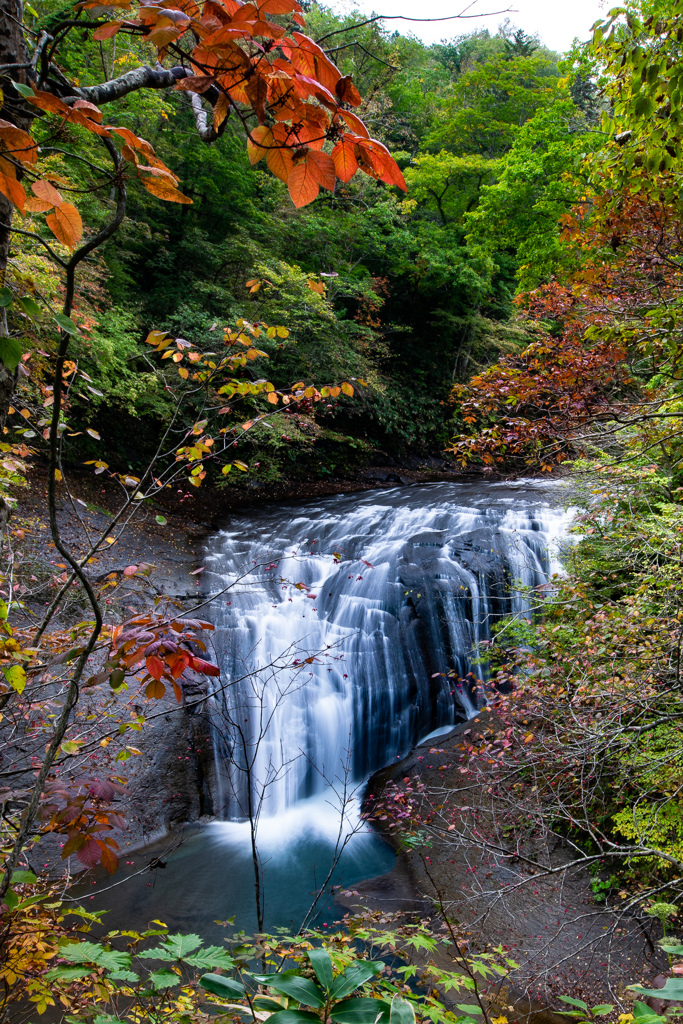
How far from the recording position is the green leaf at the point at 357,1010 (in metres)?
0.92

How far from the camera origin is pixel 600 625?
5.46 m

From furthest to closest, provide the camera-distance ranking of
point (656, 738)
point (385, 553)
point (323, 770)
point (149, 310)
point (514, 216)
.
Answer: point (514, 216) → point (149, 310) → point (385, 553) → point (323, 770) → point (656, 738)

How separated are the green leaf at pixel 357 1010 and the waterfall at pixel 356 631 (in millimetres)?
5724

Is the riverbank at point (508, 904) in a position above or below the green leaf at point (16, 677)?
below

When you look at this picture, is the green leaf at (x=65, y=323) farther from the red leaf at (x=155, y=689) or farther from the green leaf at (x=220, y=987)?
the green leaf at (x=220, y=987)

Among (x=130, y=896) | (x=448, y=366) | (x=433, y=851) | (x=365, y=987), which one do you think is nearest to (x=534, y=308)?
(x=433, y=851)

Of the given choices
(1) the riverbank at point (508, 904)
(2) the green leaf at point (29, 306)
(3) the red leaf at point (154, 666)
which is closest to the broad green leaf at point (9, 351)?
(2) the green leaf at point (29, 306)

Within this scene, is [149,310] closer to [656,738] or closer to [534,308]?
[534,308]

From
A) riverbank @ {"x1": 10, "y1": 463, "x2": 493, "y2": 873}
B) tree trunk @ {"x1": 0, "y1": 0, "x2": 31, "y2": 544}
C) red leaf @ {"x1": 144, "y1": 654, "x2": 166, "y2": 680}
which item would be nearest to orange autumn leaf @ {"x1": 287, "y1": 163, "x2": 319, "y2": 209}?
tree trunk @ {"x1": 0, "y1": 0, "x2": 31, "y2": 544}

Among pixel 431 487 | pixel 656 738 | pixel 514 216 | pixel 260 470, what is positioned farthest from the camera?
pixel 514 216

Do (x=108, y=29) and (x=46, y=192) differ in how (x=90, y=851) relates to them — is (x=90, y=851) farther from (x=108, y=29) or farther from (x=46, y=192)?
(x=108, y=29)

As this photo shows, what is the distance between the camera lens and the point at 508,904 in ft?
17.6

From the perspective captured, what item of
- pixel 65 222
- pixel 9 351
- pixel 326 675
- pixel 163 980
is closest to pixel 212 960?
pixel 163 980

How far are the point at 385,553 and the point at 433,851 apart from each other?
5.04 meters
